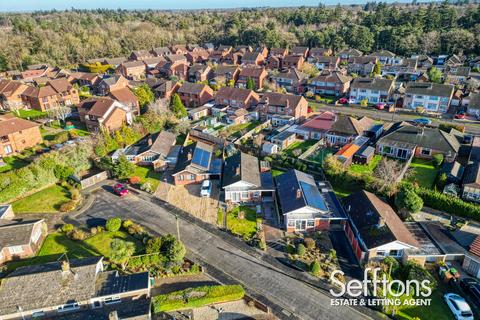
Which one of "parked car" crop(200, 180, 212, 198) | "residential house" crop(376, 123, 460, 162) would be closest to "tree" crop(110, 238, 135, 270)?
"parked car" crop(200, 180, 212, 198)

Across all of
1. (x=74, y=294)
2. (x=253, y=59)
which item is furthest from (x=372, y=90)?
(x=74, y=294)

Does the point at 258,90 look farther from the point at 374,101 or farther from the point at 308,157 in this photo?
the point at 308,157

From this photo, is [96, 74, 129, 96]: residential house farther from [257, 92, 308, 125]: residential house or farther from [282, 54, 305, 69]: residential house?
[282, 54, 305, 69]: residential house

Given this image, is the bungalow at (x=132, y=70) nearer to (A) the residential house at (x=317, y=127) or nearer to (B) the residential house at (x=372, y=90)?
(B) the residential house at (x=372, y=90)

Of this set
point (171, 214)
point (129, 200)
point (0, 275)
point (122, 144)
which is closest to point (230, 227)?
point (171, 214)

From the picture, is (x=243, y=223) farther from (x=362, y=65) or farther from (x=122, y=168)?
(x=362, y=65)

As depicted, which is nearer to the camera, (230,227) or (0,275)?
(0,275)
